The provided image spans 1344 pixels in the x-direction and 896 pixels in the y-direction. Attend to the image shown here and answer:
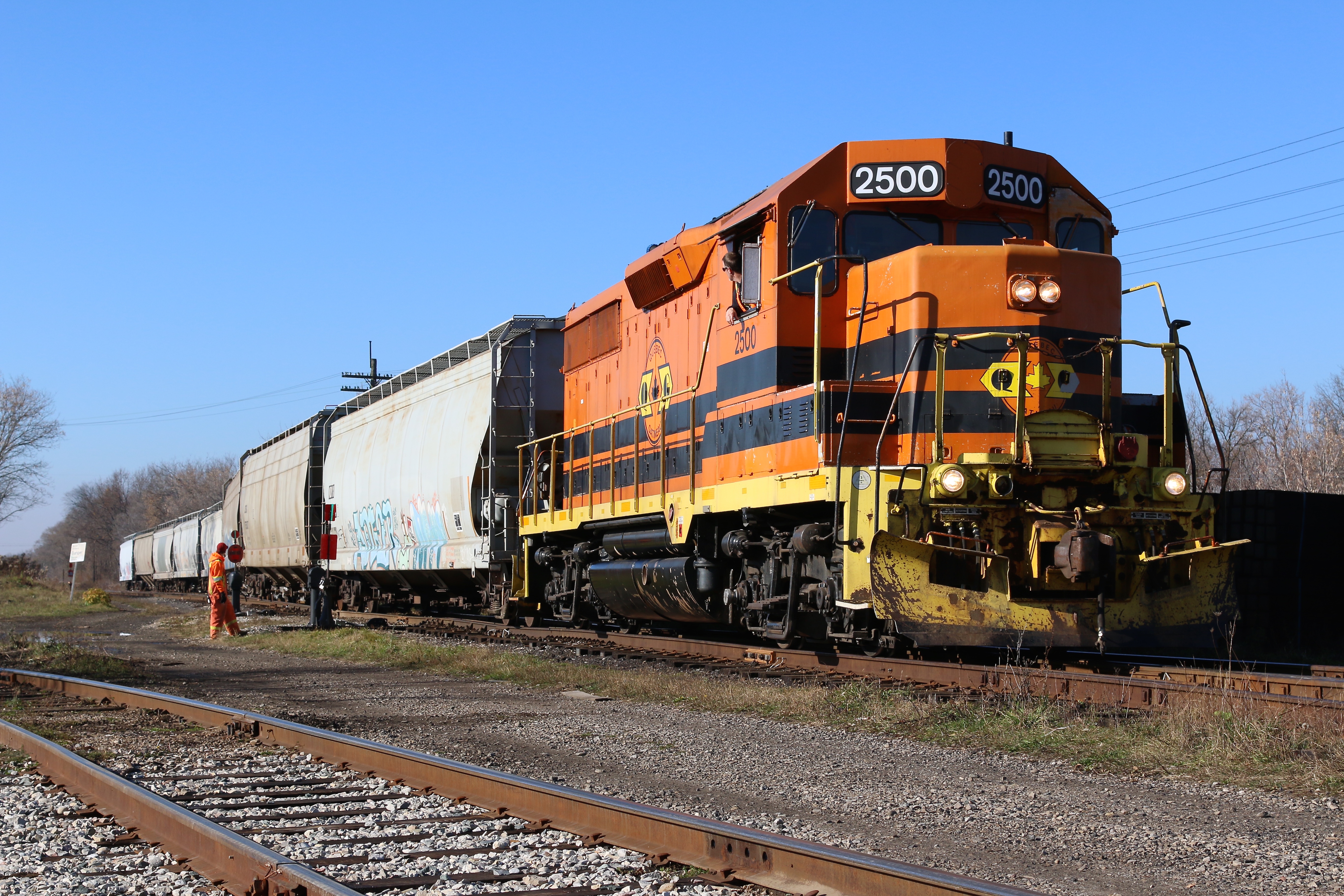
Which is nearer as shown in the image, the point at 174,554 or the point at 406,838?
the point at 406,838

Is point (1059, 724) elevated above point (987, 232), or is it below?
below

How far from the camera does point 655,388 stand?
12391 mm

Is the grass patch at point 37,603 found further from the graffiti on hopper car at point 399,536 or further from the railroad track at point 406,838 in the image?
the railroad track at point 406,838

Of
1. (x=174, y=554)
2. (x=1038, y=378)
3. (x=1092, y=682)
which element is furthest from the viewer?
(x=174, y=554)

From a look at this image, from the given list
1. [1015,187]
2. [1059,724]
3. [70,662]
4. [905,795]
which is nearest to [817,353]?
[1015,187]

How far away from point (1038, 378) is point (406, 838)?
233 inches

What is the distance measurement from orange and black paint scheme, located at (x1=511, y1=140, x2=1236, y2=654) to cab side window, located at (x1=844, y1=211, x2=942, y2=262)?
2 cm

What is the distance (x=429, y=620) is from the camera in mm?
18906

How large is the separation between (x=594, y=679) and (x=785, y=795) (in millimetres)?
4618

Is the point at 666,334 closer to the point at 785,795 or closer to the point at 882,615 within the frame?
the point at 882,615

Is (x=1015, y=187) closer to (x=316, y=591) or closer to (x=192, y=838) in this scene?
(x=192, y=838)

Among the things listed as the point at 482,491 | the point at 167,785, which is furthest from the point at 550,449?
the point at 167,785

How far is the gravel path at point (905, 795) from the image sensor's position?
4.20 metres

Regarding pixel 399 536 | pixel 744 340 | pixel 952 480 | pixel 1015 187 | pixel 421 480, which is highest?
pixel 1015 187
